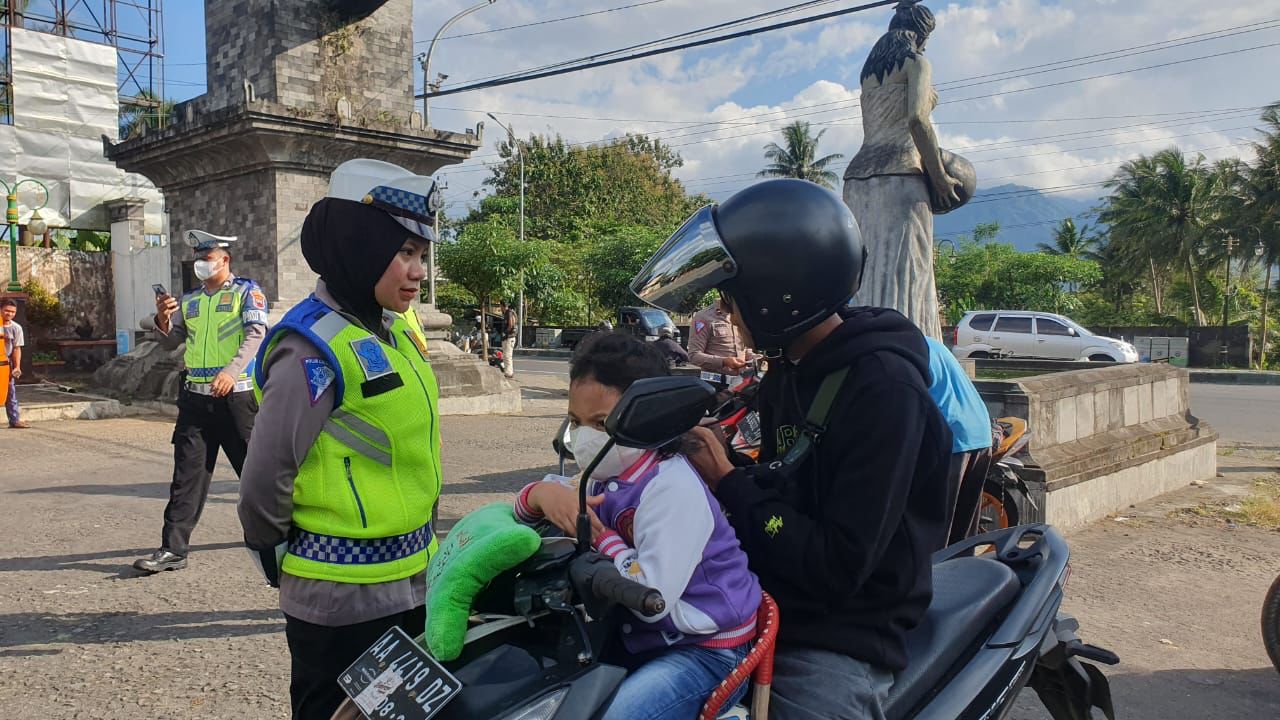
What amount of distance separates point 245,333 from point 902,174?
4.17m

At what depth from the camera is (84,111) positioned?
28391mm

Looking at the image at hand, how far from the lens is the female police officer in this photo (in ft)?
7.30

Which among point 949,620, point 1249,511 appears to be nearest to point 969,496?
point 949,620

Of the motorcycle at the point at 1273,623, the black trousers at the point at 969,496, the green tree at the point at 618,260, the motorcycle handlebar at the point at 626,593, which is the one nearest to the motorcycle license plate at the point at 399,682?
the motorcycle handlebar at the point at 626,593

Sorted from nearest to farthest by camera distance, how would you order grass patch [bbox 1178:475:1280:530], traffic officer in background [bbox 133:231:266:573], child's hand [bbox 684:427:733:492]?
child's hand [bbox 684:427:733:492] < traffic officer in background [bbox 133:231:266:573] < grass patch [bbox 1178:475:1280:530]

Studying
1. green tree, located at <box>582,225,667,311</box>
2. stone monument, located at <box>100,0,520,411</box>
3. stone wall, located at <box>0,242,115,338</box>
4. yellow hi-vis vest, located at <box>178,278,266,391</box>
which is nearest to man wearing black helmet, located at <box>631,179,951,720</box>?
yellow hi-vis vest, located at <box>178,278,266,391</box>

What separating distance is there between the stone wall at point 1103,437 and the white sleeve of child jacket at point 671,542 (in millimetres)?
4493

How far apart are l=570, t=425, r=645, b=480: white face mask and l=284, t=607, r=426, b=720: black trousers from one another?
81 cm

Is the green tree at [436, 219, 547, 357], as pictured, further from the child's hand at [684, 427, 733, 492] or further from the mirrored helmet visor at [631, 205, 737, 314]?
the child's hand at [684, 427, 733, 492]

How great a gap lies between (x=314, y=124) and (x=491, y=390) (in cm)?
459

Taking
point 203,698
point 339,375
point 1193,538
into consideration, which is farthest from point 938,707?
point 1193,538

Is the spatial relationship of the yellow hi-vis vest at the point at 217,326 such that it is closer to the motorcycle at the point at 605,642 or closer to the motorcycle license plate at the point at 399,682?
the motorcycle at the point at 605,642

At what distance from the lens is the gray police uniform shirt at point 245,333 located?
5.14 m

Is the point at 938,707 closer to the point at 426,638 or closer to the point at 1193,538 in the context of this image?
the point at 426,638
